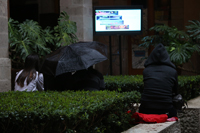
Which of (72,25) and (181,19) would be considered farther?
(181,19)

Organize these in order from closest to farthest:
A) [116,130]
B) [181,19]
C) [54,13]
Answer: [116,130] < [54,13] < [181,19]

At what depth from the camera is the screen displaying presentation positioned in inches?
428

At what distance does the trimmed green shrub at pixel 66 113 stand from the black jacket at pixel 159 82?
533 millimetres

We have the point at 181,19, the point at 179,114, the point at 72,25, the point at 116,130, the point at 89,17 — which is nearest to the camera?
the point at 116,130

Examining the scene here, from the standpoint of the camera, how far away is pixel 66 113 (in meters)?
3.97

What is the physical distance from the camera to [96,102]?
15.3ft

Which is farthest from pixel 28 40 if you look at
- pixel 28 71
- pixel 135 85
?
pixel 135 85

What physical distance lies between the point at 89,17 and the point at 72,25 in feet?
3.33

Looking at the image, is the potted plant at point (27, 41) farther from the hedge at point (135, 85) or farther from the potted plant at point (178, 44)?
the potted plant at point (178, 44)

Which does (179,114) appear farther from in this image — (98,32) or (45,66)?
(98,32)

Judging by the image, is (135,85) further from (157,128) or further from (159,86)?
(157,128)

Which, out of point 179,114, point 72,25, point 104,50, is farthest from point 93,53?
point 72,25

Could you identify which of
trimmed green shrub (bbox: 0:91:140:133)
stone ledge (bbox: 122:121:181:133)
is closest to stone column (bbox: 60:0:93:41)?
trimmed green shrub (bbox: 0:91:140:133)

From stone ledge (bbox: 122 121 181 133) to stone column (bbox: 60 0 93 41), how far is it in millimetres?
6050
